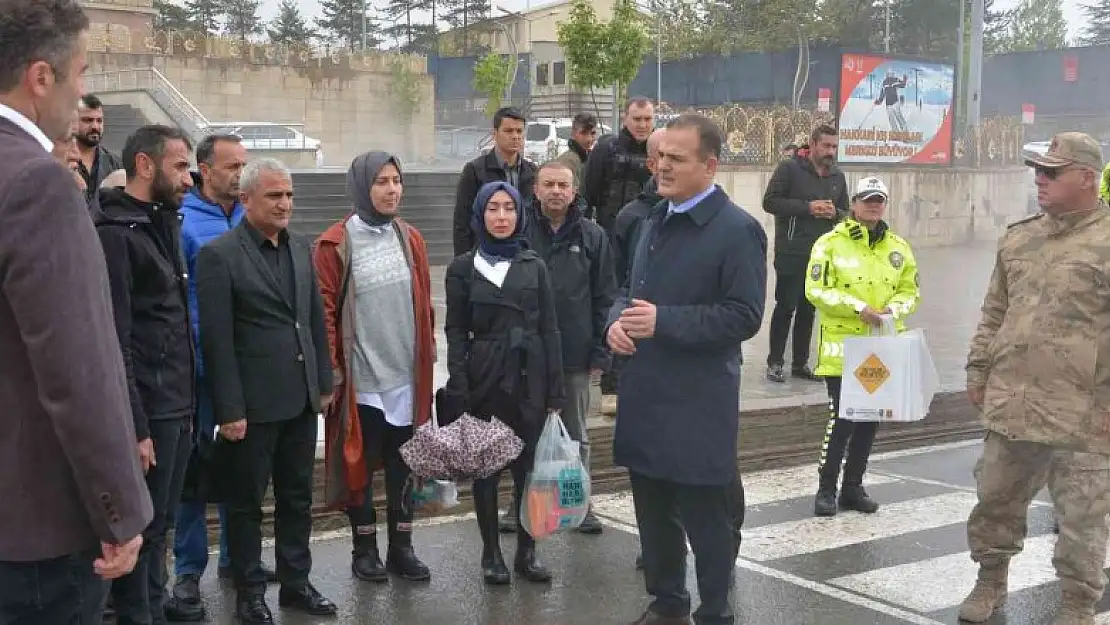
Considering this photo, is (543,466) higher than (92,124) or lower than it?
lower

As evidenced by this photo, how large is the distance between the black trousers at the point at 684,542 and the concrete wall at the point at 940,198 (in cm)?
1602

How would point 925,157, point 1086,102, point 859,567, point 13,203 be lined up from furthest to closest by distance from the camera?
point 1086,102 < point 925,157 < point 859,567 < point 13,203

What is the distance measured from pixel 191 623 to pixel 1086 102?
157 ft

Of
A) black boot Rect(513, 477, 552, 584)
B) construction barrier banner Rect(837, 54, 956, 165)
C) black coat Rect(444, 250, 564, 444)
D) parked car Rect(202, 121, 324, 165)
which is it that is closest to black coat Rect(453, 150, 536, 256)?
black coat Rect(444, 250, 564, 444)

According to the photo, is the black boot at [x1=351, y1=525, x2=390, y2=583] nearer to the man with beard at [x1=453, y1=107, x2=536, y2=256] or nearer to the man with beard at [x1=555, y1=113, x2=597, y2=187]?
the man with beard at [x1=453, y1=107, x2=536, y2=256]

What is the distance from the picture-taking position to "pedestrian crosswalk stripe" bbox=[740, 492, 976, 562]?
21.4ft

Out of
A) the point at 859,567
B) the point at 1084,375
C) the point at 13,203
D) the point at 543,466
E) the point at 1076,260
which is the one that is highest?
the point at 13,203

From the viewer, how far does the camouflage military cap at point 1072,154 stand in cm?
509

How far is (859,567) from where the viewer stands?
6.21m

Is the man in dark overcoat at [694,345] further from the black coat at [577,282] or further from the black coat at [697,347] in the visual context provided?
the black coat at [577,282]

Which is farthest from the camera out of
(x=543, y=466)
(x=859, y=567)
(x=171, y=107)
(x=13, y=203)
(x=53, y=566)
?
(x=171, y=107)

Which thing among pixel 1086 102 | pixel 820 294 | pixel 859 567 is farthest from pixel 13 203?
pixel 1086 102

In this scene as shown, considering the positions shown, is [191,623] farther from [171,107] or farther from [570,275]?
[171,107]

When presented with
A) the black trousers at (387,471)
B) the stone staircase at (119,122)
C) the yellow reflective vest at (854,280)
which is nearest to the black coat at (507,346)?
the black trousers at (387,471)
